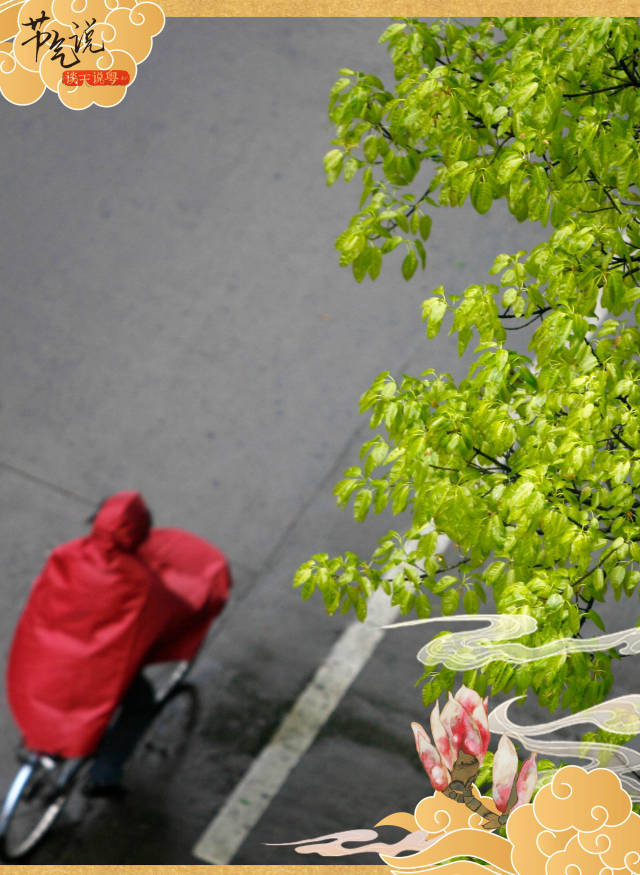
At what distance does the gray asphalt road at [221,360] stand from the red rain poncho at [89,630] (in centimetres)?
103

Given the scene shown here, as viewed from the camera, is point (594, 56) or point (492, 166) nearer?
point (594, 56)

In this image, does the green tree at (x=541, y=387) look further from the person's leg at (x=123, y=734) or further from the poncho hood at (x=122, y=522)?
the person's leg at (x=123, y=734)

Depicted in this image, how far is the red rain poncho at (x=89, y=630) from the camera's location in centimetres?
480

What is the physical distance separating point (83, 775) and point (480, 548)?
3.42 metres

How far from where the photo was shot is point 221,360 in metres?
7.47

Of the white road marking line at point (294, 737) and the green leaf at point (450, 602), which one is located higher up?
the green leaf at point (450, 602)

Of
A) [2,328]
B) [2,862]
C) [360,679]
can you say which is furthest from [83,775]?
[2,328]

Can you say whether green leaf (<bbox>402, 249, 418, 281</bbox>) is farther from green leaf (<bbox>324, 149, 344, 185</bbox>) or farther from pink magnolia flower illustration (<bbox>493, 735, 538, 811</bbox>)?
pink magnolia flower illustration (<bbox>493, 735, 538, 811</bbox>)

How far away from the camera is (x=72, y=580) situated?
4855 mm

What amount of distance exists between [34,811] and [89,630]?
140 cm

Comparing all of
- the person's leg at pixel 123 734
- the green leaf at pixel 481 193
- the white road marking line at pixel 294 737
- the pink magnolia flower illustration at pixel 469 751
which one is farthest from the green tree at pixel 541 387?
the white road marking line at pixel 294 737

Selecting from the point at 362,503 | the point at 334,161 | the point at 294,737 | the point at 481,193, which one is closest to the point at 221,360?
the point at 294,737

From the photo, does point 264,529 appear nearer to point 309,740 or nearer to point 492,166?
point 309,740

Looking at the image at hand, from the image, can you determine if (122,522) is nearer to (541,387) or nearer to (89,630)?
(89,630)
